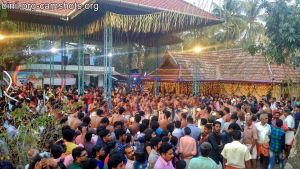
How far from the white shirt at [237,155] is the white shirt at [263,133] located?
1724 mm

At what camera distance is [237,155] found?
512cm

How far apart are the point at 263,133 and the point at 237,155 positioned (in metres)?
1.83

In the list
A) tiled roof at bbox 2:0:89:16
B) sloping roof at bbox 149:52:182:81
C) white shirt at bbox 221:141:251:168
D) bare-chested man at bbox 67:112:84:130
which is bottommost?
white shirt at bbox 221:141:251:168

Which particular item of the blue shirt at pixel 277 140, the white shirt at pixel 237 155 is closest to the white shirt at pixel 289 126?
the blue shirt at pixel 277 140

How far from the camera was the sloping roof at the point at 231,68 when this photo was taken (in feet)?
57.5

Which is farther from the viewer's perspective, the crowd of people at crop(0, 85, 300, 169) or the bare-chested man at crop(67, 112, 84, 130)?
the bare-chested man at crop(67, 112, 84, 130)

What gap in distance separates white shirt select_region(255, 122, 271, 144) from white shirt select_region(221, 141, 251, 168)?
5.66ft

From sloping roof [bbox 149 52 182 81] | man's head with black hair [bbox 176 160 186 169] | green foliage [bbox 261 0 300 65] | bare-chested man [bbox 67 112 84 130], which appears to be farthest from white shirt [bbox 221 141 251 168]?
sloping roof [bbox 149 52 182 81]

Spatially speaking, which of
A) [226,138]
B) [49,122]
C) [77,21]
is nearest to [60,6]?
[77,21]

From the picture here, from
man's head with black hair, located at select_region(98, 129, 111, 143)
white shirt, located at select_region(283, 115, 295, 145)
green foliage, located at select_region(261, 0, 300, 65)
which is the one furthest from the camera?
green foliage, located at select_region(261, 0, 300, 65)

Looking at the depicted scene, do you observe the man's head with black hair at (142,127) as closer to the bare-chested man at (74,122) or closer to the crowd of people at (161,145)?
the crowd of people at (161,145)

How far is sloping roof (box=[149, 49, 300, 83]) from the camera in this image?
1752 cm

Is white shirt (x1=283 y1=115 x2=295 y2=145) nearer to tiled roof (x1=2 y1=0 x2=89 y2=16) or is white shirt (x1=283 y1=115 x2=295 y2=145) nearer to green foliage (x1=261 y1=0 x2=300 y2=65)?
green foliage (x1=261 y1=0 x2=300 y2=65)

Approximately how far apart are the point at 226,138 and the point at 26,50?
1139cm
